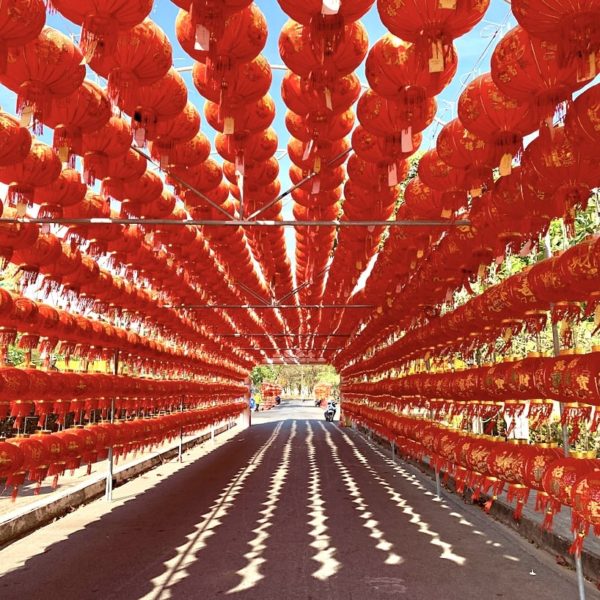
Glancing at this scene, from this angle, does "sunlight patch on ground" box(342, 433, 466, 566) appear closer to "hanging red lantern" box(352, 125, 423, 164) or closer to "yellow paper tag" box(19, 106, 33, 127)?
"hanging red lantern" box(352, 125, 423, 164)

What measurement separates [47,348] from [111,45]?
5.62 m

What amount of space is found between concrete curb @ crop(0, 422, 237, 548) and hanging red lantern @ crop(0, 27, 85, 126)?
6.30m

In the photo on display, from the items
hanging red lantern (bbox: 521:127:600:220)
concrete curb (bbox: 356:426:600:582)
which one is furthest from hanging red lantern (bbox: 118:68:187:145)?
concrete curb (bbox: 356:426:600:582)

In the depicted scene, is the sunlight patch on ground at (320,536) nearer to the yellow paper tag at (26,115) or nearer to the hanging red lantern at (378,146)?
the hanging red lantern at (378,146)

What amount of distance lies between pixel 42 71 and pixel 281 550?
18.5 ft

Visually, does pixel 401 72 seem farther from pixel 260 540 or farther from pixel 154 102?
pixel 260 540

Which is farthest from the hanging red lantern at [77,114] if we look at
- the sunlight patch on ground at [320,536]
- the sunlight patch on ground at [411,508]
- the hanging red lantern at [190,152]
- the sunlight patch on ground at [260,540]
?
the sunlight patch on ground at [411,508]

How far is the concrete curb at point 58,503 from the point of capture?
24.5 ft

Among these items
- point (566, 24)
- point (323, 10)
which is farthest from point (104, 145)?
point (566, 24)

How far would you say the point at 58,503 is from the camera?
352 inches

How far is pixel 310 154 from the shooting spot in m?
5.00

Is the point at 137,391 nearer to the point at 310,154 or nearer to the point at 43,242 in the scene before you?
the point at 43,242

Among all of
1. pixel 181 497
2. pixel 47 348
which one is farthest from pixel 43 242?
pixel 181 497

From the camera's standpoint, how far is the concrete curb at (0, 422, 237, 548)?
7.46 meters
